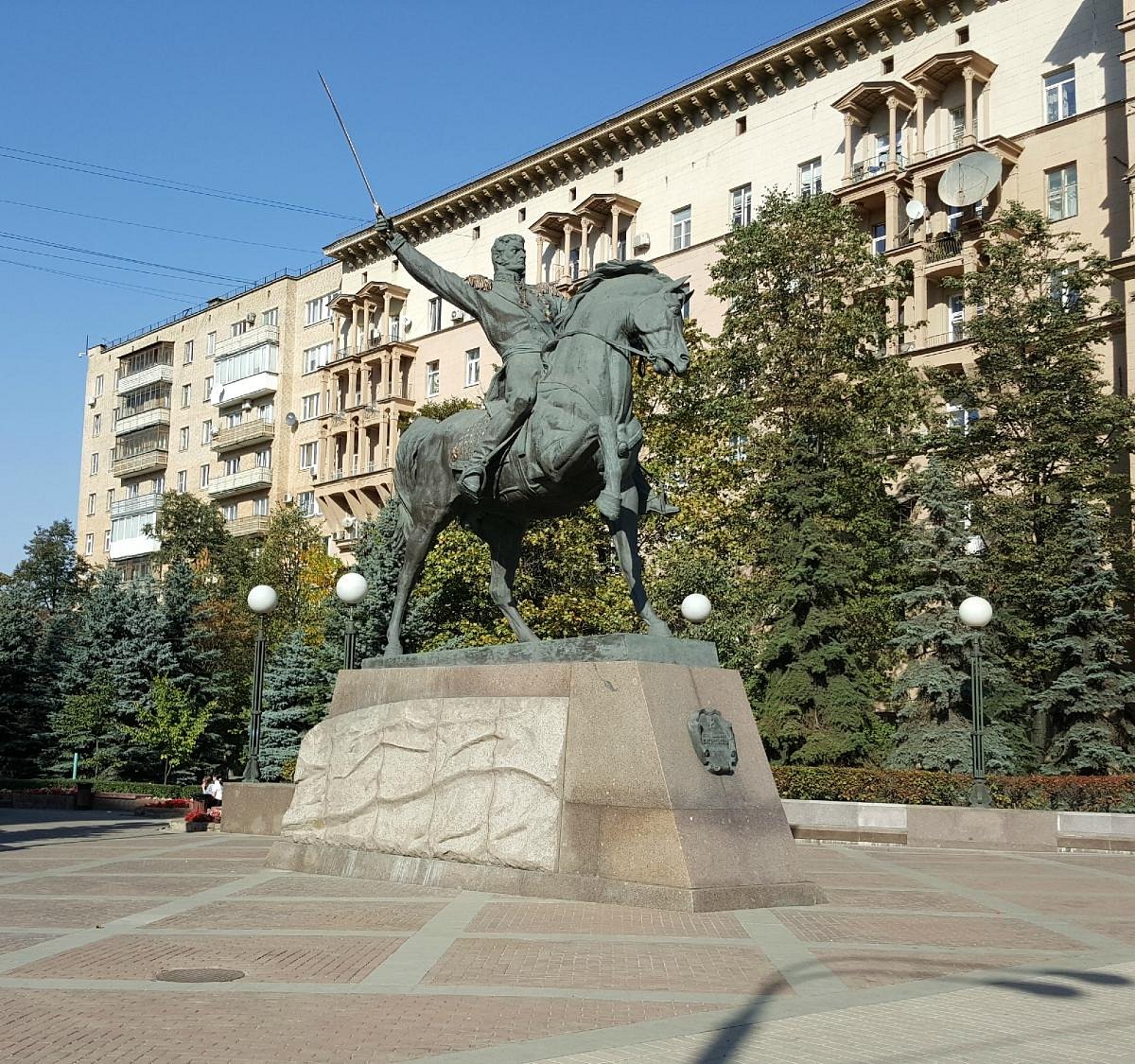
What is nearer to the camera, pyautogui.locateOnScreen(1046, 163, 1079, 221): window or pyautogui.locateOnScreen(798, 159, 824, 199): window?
pyautogui.locateOnScreen(1046, 163, 1079, 221): window

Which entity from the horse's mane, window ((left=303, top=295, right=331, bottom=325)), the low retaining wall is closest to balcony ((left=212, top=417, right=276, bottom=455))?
window ((left=303, top=295, right=331, bottom=325))

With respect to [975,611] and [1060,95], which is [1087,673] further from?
[1060,95]

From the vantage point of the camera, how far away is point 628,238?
5406 centimetres

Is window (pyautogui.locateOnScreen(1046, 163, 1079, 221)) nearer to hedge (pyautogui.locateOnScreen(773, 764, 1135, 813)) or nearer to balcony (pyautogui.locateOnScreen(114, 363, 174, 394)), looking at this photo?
hedge (pyautogui.locateOnScreen(773, 764, 1135, 813))

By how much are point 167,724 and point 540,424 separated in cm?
2901

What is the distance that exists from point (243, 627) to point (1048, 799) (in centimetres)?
3479

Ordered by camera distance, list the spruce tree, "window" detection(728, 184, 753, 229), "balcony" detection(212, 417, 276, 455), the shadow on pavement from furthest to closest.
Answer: "balcony" detection(212, 417, 276, 455), "window" detection(728, 184, 753, 229), the spruce tree, the shadow on pavement

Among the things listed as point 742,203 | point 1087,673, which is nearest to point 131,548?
point 742,203

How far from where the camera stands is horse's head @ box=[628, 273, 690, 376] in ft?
39.9

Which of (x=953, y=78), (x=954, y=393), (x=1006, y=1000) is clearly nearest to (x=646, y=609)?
(x=1006, y=1000)

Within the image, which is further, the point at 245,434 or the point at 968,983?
the point at 245,434

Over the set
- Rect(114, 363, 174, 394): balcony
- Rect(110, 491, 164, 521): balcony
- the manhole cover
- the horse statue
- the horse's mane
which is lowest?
the manhole cover

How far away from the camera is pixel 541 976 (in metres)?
7.77

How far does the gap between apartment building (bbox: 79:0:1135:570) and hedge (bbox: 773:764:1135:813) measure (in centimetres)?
1422
